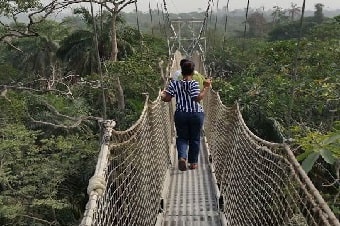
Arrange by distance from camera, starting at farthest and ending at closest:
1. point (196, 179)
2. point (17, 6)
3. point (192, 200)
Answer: point (17, 6) → point (196, 179) → point (192, 200)

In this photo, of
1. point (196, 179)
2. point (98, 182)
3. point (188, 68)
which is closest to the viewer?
point (98, 182)

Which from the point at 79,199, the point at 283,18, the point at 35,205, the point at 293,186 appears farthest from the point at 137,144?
the point at 283,18

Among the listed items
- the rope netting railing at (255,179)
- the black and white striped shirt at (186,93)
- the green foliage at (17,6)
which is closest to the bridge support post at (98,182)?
the rope netting railing at (255,179)

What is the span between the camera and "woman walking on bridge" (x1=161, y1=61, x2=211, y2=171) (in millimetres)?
2775

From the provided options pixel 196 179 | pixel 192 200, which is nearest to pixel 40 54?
pixel 196 179

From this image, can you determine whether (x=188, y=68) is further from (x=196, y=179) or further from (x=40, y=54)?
(x=40, y=54)

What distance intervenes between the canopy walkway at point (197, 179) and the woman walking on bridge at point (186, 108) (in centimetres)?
22

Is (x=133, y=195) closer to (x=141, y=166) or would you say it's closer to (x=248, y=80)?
(x=141, y=166)

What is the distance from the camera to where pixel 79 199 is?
768 cm

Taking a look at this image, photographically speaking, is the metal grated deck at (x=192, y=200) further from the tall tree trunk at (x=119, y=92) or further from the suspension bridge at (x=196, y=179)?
the tall tree trunk at (x=119, y=92)

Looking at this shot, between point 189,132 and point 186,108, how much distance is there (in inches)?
6.5

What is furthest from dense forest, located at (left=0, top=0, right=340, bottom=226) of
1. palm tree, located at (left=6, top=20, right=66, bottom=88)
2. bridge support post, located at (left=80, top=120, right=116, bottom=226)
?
bridge support post, located at (left=80, top=120, right=116, bottom=226)

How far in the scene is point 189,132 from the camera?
2.90 m

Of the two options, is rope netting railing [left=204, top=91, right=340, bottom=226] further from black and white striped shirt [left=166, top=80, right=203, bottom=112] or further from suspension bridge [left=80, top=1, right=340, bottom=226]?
black and white striped shirt [left=166, top=80, right=203, bottom=112]
